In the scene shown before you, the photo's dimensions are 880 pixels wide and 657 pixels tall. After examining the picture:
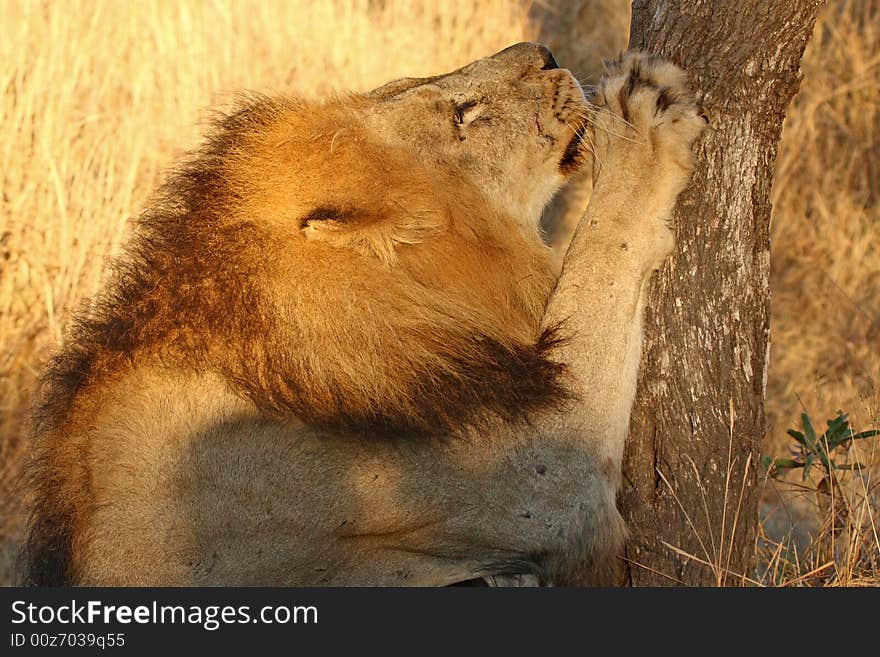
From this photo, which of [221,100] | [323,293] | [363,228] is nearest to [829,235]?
[221,100]

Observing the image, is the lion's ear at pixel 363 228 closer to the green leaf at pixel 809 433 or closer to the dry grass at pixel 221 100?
the green leaf at pixel 809 433

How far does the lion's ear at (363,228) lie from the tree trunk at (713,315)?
0.74 m

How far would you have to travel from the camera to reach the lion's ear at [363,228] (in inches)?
113

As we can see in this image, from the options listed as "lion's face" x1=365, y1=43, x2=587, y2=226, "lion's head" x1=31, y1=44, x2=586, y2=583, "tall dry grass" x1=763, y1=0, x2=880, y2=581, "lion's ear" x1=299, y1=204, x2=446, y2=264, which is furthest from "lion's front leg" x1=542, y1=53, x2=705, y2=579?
"tall dry grass" x1=763, y1=0, x2=880, y2=581

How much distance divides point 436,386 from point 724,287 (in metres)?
0.90

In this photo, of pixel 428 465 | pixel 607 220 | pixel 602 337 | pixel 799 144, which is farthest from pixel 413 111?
pixel 799 144

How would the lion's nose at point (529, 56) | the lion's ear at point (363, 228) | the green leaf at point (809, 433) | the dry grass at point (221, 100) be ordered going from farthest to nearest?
the dry grass at point (221, 100), the green leaf at point (809, 433), the lion's nose at point (529, 56), the lion's ear at point (363, 228)

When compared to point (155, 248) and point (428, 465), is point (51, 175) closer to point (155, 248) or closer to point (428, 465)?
point (155, 248)

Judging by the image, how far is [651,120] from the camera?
3018 mm

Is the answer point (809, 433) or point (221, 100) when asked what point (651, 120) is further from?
point (221, 100)

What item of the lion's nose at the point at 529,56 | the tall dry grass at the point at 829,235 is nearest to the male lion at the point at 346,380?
the lion's nose at the point at 529,56

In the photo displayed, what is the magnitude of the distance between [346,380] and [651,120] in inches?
42.2

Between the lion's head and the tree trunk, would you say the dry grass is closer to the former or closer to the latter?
the tree trunk

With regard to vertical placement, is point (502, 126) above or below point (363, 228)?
above
